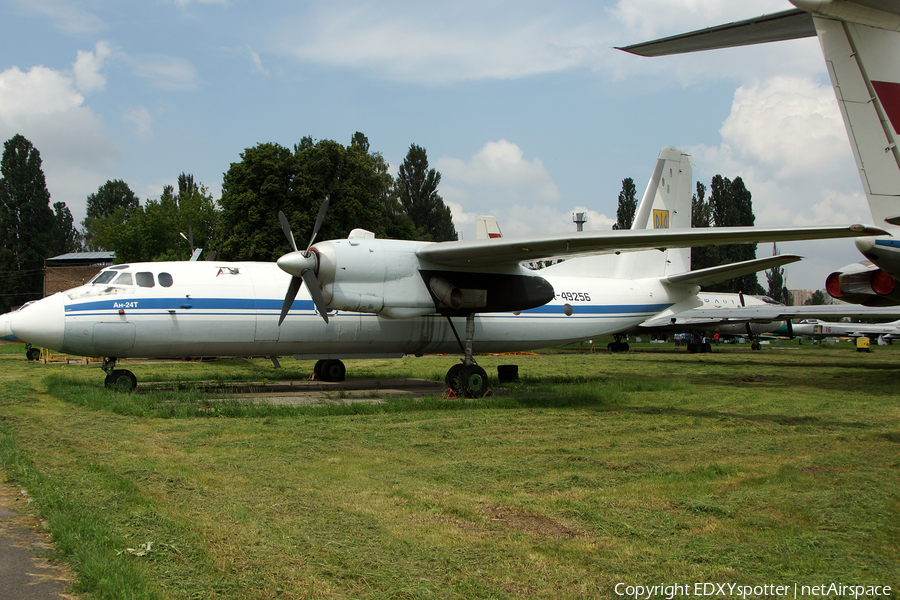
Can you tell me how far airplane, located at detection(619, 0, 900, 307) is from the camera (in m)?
7.62

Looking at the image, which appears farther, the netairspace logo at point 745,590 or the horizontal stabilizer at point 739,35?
the horizontal stabilizer at point 739,35

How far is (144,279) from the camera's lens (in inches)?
527

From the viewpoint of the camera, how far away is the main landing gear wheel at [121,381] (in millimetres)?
13422

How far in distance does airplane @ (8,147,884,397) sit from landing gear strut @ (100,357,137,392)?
0.09 feet

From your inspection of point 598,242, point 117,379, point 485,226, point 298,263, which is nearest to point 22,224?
point 485,226

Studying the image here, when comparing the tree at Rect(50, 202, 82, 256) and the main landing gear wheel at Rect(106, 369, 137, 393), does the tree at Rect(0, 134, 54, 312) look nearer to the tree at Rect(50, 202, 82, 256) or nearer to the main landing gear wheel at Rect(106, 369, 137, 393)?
the tree at Rect(50, 202, 82, 256)

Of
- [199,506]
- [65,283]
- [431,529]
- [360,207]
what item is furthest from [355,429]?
[65,283]

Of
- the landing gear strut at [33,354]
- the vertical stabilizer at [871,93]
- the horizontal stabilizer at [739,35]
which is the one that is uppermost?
the horizontal stabilizer at [739,35]

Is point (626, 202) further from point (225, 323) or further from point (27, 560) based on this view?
point (27, 560)

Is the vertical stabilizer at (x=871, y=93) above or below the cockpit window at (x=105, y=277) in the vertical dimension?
above

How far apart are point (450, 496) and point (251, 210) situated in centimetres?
3390

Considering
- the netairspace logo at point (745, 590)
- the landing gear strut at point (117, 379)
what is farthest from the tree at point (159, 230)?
the netairspace logo at point (745, 590)

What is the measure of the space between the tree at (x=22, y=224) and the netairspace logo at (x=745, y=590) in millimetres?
79175

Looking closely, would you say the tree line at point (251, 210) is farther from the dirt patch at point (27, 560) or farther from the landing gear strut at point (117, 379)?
the dirt patch at point (27, 560)
